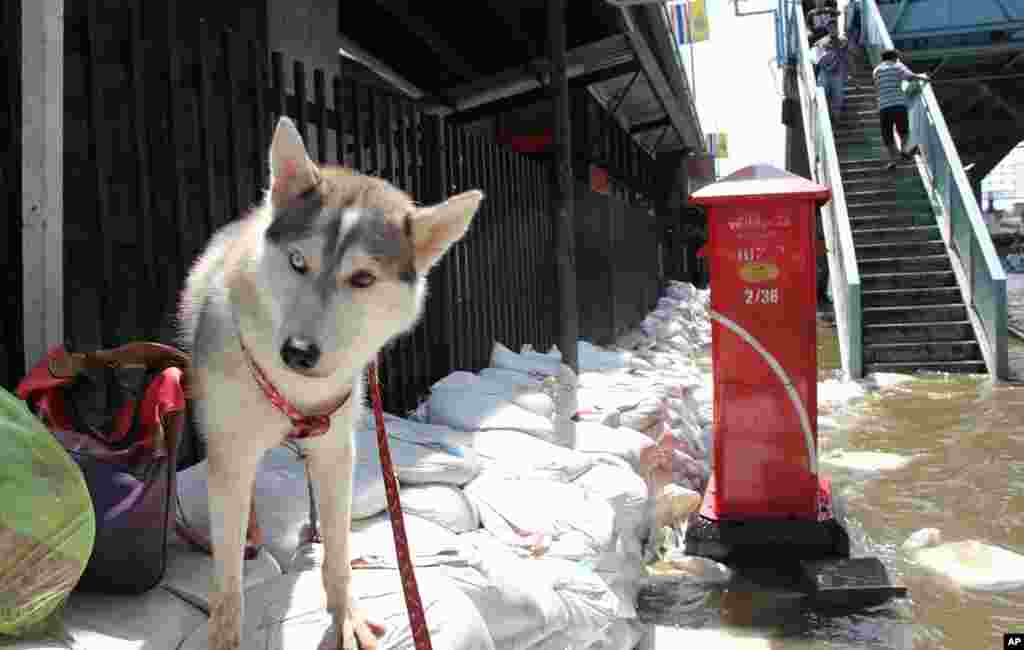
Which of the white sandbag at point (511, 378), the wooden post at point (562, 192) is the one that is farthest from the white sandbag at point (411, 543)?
the wooden post at point (562, 192)

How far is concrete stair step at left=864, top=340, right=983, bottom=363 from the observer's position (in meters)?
10.6

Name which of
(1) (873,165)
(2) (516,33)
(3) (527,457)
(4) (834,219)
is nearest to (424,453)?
(3) (527,457)

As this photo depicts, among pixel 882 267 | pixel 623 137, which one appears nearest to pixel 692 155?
pixel 623 137

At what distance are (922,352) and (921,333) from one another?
0.32 m

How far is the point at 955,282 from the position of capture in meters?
11.5

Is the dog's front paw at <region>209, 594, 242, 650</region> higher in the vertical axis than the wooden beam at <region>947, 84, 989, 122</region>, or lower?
lower

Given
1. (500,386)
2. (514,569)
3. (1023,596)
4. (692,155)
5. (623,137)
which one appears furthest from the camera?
(692,155)

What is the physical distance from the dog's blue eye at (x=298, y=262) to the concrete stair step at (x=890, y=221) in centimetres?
1222

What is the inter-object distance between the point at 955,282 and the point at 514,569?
1066cm

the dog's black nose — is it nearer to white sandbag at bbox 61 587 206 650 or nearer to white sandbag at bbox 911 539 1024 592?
white sandbag at bbox 61 587 206 650

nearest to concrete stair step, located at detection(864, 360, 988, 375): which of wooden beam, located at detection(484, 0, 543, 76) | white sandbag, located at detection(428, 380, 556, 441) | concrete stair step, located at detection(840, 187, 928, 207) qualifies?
concrete stair step, located at detection(840, 187, 928, 207)

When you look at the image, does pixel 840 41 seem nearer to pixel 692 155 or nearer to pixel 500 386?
pixel 692 155

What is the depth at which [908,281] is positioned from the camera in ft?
38.5

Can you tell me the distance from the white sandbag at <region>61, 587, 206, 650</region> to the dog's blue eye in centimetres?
94
